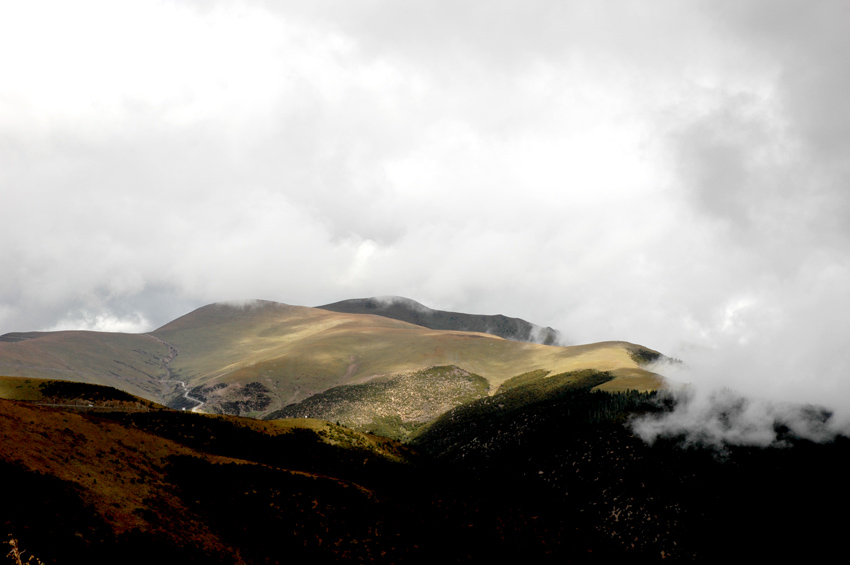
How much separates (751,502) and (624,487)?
2006 centimetres

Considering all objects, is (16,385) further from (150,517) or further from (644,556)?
(644,556)

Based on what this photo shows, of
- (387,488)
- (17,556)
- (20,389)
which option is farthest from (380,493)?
(20,389)

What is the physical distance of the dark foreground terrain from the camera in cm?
2934

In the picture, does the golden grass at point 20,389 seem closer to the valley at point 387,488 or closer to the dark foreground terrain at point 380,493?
the valley at point 387,488

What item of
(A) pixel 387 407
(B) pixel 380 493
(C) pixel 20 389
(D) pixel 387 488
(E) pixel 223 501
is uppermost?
(C) pixel 20 389

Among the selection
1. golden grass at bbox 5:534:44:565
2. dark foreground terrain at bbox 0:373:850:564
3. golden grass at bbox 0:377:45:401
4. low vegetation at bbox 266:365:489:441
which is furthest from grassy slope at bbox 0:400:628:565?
low vegetation at bbox 266:365:489:441

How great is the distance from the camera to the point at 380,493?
52.5 metres

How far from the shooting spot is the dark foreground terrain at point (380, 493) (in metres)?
29.3

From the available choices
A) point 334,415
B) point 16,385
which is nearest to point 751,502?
point 16,385

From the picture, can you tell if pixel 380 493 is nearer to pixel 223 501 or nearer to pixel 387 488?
pixel 387 488

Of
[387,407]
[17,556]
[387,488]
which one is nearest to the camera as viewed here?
[17,556]

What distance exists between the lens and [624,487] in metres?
82.1

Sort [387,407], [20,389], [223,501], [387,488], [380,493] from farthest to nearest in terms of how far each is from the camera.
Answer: [387,407], [20,389], [387,488], [380,493], [223,501]

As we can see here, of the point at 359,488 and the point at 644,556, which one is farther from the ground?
the point at 359,488
